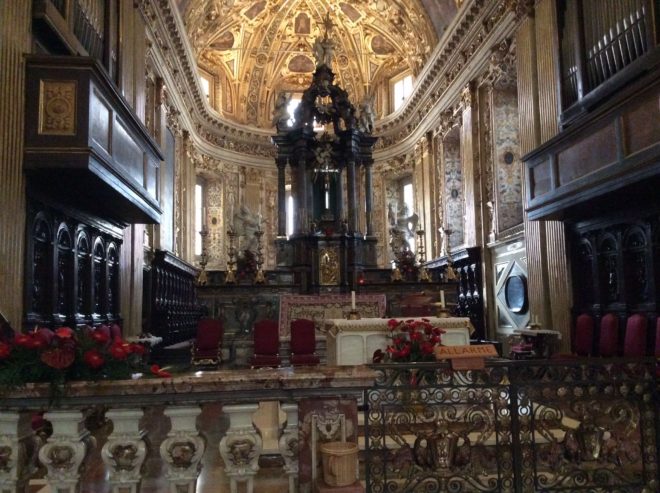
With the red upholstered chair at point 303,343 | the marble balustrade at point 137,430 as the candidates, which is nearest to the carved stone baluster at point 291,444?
the marble balustrade at point 137,430

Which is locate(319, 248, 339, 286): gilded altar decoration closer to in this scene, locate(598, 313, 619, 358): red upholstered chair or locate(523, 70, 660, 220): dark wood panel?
locate(523, 70, 660, 220): dark wood panel

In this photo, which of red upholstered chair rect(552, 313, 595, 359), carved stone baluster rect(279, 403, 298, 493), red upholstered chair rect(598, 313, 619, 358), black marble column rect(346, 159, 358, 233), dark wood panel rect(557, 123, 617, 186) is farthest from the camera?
black marble column rect(346, 159, 358, 233)

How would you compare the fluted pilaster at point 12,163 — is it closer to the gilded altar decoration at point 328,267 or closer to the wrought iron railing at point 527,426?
the wrought iron railing at point 527,426

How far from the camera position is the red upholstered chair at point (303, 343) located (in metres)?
8.88

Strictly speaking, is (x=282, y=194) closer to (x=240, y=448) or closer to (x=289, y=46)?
(x=289, y=46)

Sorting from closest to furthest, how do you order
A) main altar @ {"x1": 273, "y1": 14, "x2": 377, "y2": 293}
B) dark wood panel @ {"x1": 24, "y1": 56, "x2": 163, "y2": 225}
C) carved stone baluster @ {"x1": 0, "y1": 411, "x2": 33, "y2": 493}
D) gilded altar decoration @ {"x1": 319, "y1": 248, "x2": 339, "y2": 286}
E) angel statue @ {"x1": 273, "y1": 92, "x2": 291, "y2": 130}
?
1. carved stone baluster @ {"x1": 0, "y1": 411, "x2": 33, "y2": 493}
2. dark wood panel @ {"x1": 24, "y1": 56, "x2": 163, "y2": 225}
3. gilded altar decoration @ {"x1": 319, "y1": 248, "x2": 339, "y2": 286}
4. main altar @ {"x1": 273, "y1": 14, "x2": 377, "y2": 293}
5. angel statue @ {"x1": 273, "y1": 92, "x2": 291, "y2": 130}

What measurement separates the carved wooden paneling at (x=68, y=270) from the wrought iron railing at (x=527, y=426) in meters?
4.79

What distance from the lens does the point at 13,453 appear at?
2.83 metres

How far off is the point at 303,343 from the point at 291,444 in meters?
5.94

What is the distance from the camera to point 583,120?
7.50 m

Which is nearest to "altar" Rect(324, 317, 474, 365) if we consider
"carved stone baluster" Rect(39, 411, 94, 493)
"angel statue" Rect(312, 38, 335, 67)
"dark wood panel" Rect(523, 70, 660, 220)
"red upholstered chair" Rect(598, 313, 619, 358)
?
"red upholstered chair" Rect(598, 313, 619, 358)

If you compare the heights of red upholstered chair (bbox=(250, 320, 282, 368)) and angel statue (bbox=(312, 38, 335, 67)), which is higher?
angel statue (bbox=(312, 38, 335, 67))

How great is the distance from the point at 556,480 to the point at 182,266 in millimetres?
14442

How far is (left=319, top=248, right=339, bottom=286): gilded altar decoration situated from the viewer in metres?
14.6
